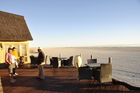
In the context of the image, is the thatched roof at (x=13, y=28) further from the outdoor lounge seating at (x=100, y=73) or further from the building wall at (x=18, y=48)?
the outdoor lounge seating at (x=100, y=73)

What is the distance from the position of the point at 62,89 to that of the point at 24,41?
8495mm

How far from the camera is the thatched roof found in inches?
463

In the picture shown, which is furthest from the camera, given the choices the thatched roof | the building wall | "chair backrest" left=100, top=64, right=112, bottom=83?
the thatched roof

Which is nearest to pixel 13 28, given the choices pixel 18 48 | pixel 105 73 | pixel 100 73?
pixel 18 48

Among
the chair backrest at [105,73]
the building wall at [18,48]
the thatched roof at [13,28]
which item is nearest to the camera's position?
the chair backrest at [105,73]

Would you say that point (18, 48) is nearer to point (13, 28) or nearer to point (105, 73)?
point (13, 28)

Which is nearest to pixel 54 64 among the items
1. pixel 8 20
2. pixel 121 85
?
pixel 121 85

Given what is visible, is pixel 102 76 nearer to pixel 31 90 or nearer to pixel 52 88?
pixel 52 88

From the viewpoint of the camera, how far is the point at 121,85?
6172 millimetres

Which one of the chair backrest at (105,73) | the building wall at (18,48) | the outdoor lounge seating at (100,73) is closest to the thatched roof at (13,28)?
the building wall at (18,48)

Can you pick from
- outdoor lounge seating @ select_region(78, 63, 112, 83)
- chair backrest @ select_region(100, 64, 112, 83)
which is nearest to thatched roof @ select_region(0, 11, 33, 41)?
outdoor lounge seating @ select_region(78, 63, 112, 83)

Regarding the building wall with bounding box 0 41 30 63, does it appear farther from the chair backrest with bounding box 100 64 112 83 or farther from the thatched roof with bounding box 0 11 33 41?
the chair backrest with bounding box 100 64 112 83

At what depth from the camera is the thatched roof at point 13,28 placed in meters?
11.8

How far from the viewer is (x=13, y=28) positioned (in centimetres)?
1288
